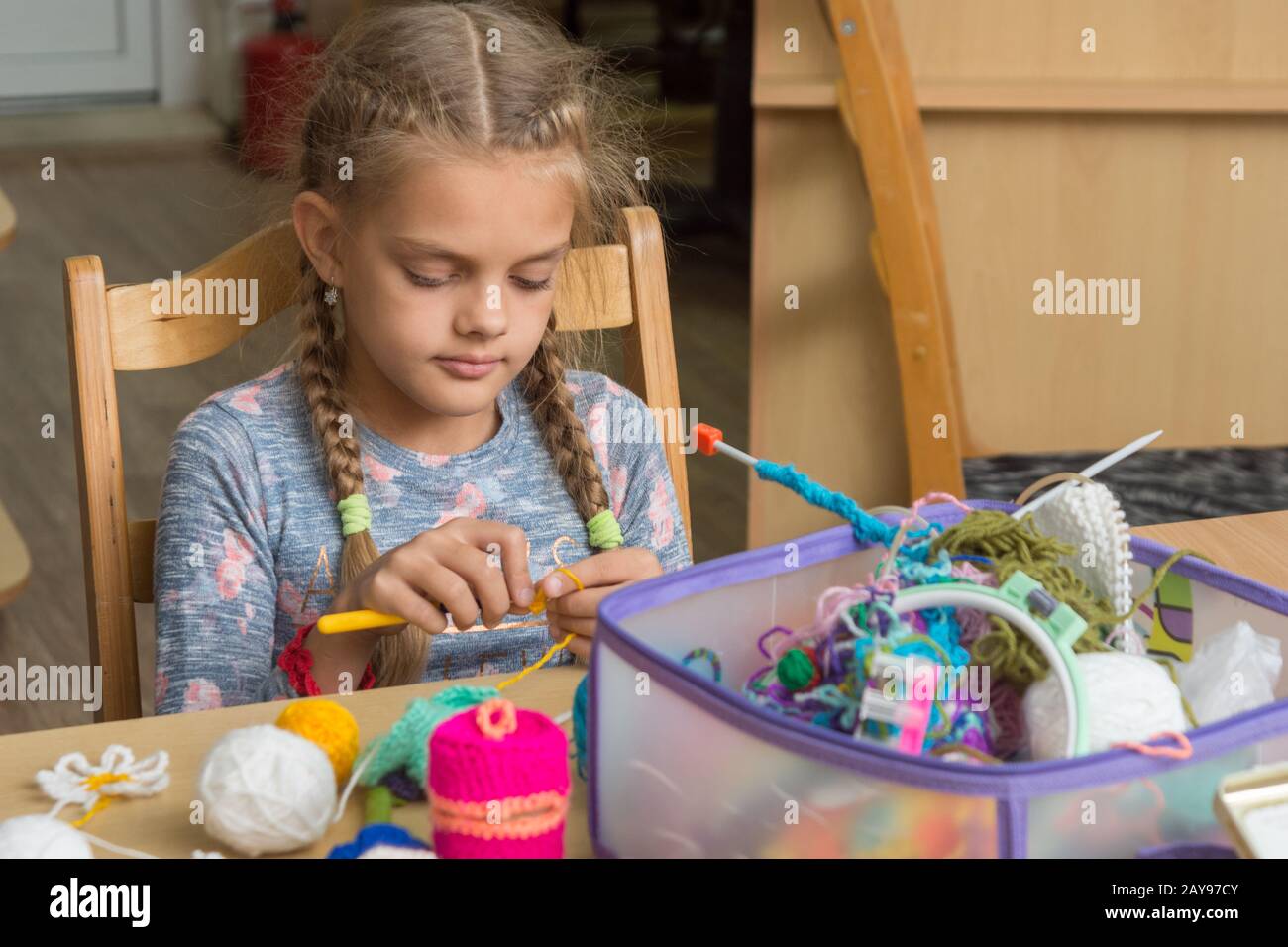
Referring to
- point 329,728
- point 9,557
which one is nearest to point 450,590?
point 329,728

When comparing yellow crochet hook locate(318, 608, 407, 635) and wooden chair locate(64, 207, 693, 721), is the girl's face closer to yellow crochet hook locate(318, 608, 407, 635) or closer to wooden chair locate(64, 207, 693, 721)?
wooden chair locate(64, 207, 693, 721)

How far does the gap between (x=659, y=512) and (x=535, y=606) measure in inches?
13.3

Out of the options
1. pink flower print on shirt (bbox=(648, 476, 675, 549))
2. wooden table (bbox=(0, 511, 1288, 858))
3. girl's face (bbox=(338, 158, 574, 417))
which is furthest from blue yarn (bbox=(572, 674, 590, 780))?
pink flower print on shirt (bbox=(648, 476, 675, 549))

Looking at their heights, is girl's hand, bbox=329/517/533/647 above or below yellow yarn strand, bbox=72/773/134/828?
above

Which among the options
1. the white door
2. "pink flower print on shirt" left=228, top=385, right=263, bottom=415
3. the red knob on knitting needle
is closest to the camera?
the red knob on knitting needle

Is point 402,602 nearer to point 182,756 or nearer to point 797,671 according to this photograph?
point 182,756

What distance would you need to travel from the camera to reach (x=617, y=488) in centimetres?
119

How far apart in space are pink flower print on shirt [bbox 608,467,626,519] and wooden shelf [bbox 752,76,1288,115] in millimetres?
859

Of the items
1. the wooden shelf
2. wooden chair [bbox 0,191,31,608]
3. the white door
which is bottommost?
wooden chair [bbox 0,191,31,608]

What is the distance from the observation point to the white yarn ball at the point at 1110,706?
23.5 inches

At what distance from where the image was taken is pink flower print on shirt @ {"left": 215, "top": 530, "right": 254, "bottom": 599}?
1.03 meters

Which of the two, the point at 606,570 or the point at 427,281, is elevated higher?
the point at 427,281

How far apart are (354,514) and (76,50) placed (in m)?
4.28

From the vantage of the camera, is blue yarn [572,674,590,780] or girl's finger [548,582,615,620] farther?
girl's finger [548,582,615,620]
